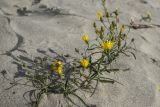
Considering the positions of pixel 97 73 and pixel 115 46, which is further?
pixel 115 46

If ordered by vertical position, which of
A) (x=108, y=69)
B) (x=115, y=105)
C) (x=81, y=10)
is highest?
(x=81, y=10)

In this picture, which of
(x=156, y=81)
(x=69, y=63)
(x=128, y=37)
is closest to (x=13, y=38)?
(x=69, y=63)

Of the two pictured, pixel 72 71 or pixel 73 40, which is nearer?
pixel 72 71

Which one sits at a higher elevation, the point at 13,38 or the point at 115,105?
the point at 13,38

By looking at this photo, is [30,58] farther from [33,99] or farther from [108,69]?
[108,69]

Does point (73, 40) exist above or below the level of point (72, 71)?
above

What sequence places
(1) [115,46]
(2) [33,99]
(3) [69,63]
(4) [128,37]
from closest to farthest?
(2) [33,99]
(3) [69,63]
(1) [115,46]
(4) [128,37]

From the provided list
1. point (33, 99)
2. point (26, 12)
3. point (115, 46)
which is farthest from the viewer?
point (26, 12)

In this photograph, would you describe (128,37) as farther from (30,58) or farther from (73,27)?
(30,58)
